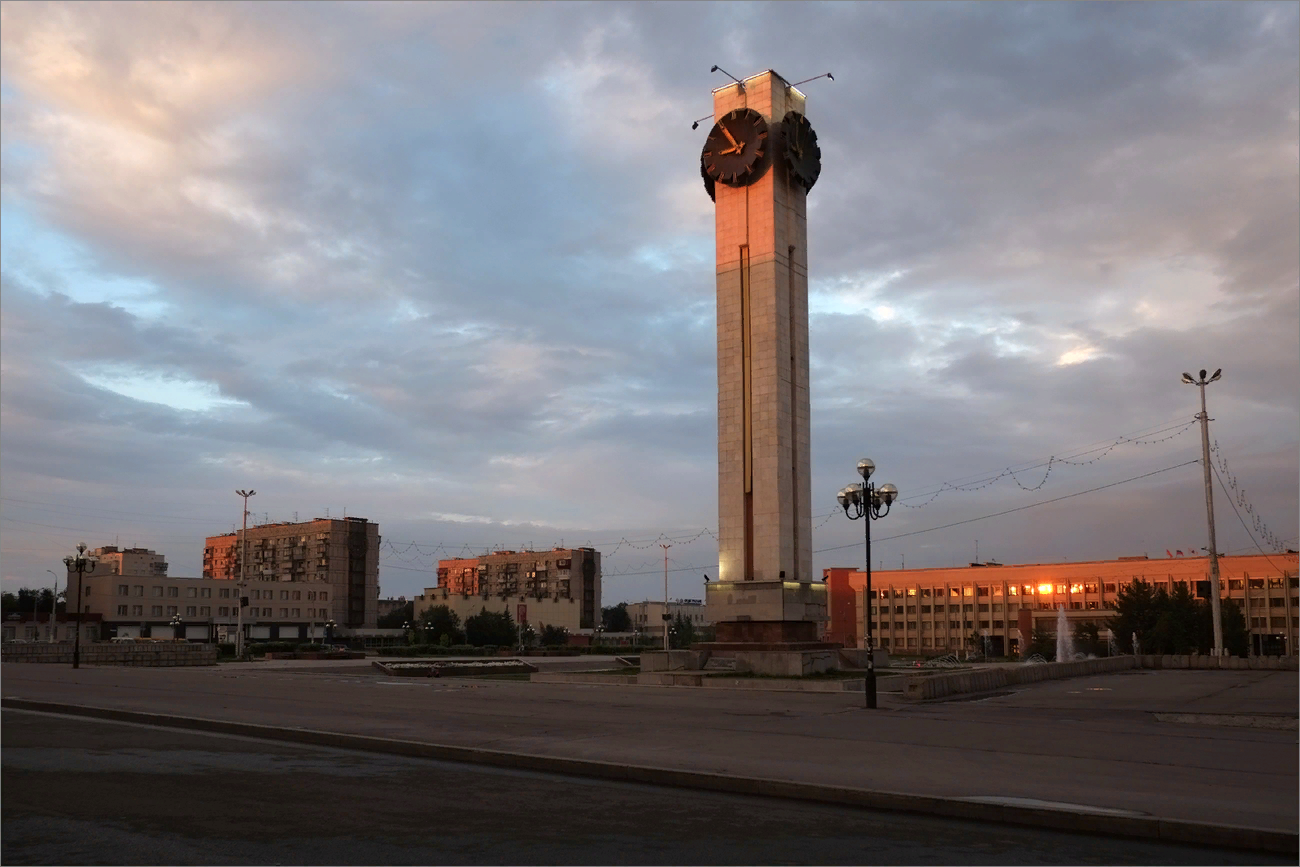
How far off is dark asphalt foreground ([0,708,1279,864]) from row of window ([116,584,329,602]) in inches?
4350

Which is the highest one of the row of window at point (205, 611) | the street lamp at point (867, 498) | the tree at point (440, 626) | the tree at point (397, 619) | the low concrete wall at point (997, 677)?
the street lamp at point (867, 498)

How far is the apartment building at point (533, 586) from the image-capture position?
159 metres

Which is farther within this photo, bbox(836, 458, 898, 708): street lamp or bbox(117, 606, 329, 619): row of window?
bbox(117, 606, 329, 619): row of window

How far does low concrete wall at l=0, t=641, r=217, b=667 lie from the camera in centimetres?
5203

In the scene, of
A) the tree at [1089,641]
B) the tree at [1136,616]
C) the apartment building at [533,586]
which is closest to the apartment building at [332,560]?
the apartment building at [533,586]

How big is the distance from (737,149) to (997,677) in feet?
79.7

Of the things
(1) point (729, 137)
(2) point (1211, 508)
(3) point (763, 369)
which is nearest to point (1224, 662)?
(2) point (1211, 508)

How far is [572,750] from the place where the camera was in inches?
593

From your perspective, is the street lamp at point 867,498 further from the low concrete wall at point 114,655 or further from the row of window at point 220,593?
the row of window at point 220,593

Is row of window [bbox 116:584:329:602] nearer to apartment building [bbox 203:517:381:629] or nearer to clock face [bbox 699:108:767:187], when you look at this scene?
apartment building [bbox 203:517:381:629]

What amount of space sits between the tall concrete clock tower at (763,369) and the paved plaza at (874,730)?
9273 mm

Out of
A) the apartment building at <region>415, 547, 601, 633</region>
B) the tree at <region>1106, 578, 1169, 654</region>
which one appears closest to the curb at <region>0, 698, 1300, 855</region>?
the tree at <region>1106, 578, 1169, 654</region>

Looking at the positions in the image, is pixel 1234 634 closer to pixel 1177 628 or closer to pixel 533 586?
pixel 1177 628

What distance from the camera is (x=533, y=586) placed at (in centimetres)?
17600
